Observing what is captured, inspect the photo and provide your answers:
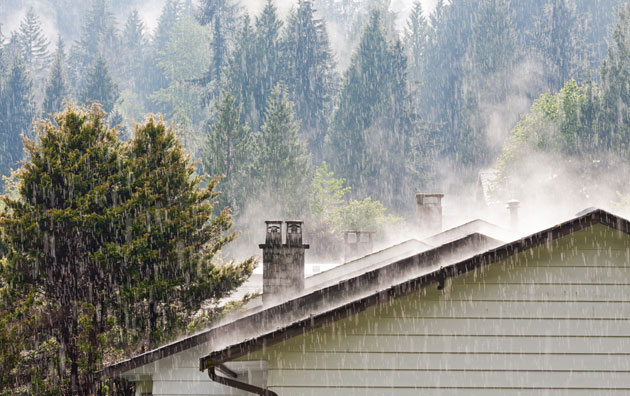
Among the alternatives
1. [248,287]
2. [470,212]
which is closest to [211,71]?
[470,212]

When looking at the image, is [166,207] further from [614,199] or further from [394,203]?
[394,203]

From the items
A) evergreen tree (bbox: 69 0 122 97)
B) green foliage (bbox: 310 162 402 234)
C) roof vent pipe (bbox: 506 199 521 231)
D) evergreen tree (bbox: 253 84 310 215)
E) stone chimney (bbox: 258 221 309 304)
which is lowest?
stone chimney (bbox: 258 221 309 304)

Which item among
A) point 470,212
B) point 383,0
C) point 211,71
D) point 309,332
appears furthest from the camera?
point 383,0

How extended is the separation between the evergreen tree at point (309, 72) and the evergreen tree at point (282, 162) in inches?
608

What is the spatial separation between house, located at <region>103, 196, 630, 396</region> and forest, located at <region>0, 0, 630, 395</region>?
34.0ft

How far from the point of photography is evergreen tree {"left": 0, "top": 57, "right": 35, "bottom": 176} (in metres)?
69.2

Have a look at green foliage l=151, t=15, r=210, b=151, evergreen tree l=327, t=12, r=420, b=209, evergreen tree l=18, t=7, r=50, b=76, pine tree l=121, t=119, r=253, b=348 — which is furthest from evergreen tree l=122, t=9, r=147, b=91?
pine tree l=121, t=119, r=253, b=348

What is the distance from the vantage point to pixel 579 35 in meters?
79.4

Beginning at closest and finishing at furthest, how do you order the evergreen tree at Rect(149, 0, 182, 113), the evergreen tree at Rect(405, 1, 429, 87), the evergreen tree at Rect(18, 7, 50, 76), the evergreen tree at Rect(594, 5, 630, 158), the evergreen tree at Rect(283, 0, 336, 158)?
the evergreen tree at Rect(594, 5, 630, 158) < the evergreen tree at Rect(283, 0, 336, 158) < the evergreen tree at Rect(405, 1, 429, 87) < the evergreen tree at Rect(149, 0, 182, 113) < the evergreen tree at Rect(18, 7, 50, 76)

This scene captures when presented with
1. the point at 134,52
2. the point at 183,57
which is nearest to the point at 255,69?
the point at 183,57

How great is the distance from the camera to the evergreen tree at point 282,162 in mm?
55119

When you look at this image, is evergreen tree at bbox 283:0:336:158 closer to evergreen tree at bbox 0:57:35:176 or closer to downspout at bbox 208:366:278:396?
evergreen tree at bbox 0:57:35:176

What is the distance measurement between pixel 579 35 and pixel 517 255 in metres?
80.3

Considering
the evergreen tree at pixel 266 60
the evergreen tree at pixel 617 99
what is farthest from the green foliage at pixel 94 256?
the evergreen tree at pixel 266 60
